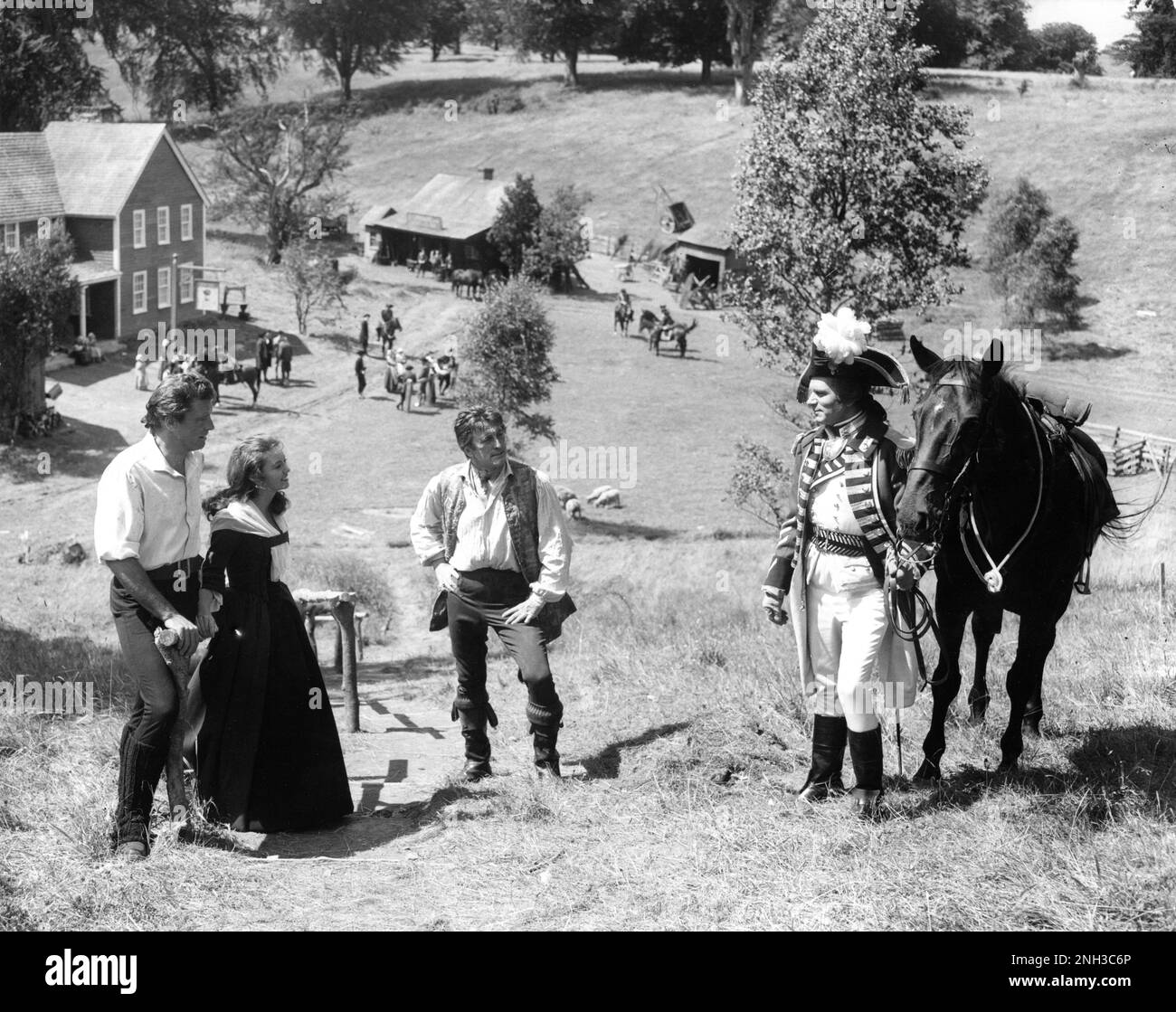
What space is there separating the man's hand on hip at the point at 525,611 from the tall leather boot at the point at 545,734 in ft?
1.45

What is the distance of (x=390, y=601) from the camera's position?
17234 mm

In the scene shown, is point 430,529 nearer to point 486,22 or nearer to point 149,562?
point 149,562

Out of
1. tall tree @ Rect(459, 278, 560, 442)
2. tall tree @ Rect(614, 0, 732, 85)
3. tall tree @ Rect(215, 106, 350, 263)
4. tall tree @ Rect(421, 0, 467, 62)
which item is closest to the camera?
tall tree @ Rect(459, 278, 560, 442)

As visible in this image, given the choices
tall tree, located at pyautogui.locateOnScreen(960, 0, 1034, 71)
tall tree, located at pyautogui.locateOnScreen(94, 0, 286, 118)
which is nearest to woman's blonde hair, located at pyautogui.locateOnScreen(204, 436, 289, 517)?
tall tree, located at pyautogui.locateOnScreen(94, 0, 286, 118)

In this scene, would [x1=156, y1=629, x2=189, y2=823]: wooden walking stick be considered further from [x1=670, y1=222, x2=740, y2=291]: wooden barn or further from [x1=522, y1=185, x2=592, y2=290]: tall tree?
[x1=670, y1=222, x2=740, y2=291]: wooden barn

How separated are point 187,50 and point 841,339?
259 feet

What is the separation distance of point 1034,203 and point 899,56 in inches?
1072

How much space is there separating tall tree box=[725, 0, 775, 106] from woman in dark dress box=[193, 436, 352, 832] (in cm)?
7029

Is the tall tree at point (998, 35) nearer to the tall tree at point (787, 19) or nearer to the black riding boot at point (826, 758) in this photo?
the tall tree at point (787, 19)

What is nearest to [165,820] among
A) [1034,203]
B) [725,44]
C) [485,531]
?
[485,531]

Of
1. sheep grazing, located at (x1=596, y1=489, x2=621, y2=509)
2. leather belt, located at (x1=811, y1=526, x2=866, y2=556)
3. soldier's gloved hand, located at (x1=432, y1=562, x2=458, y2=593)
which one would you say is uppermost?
leather belt, located at (x1=811, y1=526, x2=866, y2=556)

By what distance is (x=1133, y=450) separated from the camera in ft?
95.2

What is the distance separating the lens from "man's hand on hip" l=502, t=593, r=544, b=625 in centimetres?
679

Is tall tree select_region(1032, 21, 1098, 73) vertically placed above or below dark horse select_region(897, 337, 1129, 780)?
above
